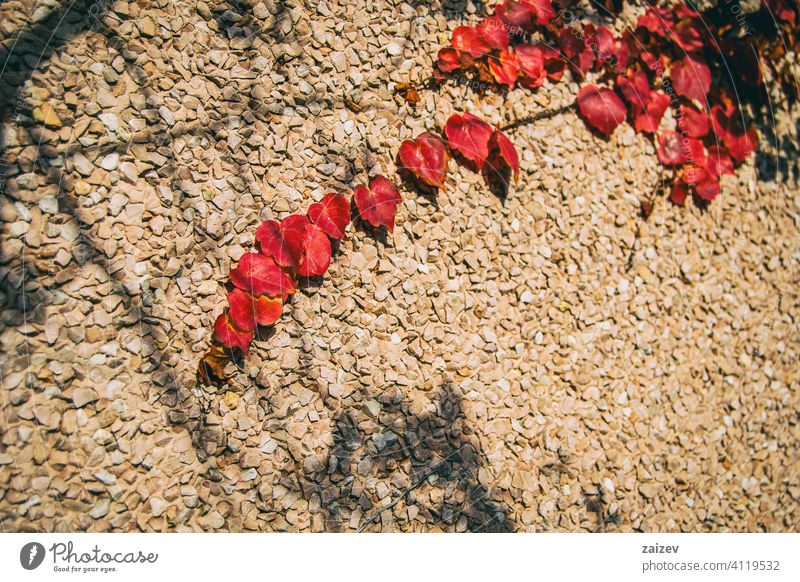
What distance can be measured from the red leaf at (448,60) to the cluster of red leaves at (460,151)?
9.2 inches

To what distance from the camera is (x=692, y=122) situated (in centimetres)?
332

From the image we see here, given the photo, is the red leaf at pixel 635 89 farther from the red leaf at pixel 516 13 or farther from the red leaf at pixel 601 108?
the red leaf at pixel 516 13

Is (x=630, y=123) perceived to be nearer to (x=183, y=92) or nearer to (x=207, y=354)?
(x=183, y=92)

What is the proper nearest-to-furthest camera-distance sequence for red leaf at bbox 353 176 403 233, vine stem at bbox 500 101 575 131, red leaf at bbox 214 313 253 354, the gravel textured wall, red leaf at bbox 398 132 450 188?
the gravel textured wall, red leaf at bbox 214 313 253 354, red leaf at bbox 353 176 403 233, red leaf at bbox 398 132 450 188, vine stem at bbox 500 101 575 131

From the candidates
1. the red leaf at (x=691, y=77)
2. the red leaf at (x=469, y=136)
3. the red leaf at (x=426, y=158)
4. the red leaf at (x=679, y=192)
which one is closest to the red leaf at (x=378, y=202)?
the red leaf at (x=426, y=158)

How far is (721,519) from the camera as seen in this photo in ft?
9.41

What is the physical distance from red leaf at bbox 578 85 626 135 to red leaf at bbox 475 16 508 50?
507 millimetres

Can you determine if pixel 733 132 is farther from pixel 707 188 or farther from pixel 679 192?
pixel 679 192

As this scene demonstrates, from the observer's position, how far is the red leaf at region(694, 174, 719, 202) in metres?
3.24

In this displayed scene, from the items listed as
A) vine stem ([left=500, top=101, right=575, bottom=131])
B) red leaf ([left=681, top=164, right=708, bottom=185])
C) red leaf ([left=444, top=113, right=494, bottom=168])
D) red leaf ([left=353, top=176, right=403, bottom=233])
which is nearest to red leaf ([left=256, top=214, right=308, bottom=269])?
red leaf ([left=353, top=176, right=403, bottom=233])

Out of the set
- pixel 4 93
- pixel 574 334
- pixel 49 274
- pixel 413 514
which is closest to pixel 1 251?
pixel 49 274

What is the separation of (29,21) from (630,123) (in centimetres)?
286

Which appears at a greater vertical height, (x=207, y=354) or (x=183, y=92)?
(x=183, y=92)

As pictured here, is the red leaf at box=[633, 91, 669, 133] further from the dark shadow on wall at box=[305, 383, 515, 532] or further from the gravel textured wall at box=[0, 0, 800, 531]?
the dark shadow on wall at box=[305, 383, 515, 532]
